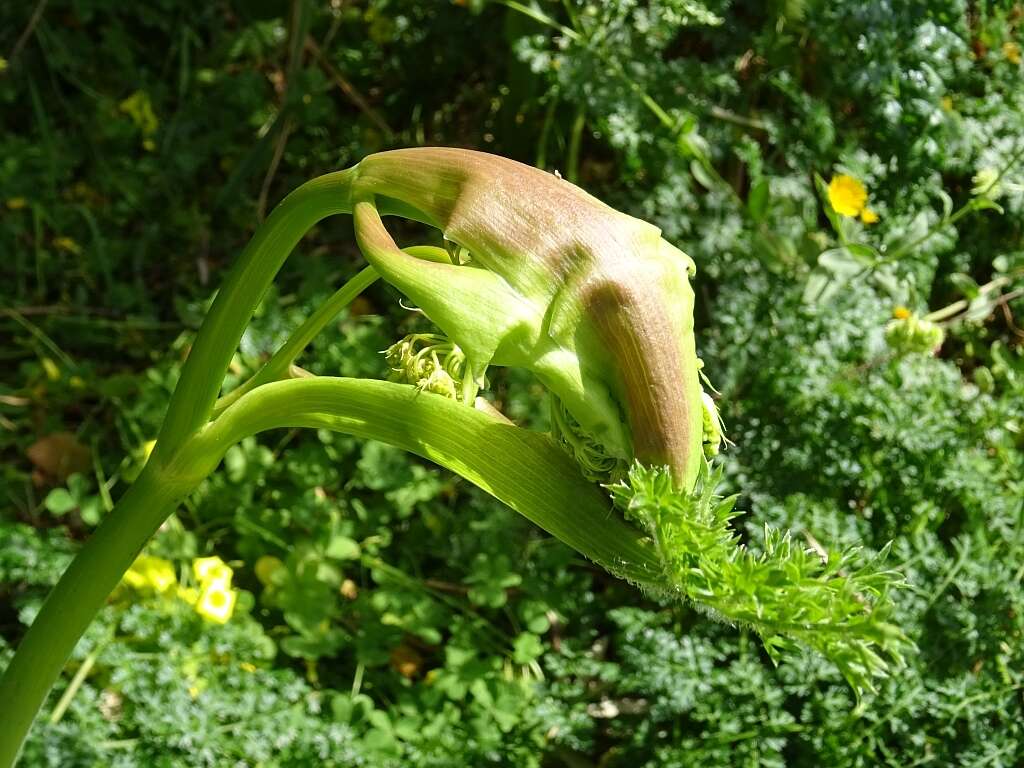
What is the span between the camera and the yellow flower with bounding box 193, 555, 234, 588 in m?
1.43

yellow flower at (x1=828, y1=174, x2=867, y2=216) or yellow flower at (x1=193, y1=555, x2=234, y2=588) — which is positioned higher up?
yellow flower at (x1=828, y1=174, x2=867, y2=216)

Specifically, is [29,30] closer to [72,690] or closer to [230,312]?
[72,690]

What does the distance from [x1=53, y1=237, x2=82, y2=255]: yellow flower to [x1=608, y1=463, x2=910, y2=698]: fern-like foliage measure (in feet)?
5.64

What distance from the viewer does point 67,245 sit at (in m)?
2.00

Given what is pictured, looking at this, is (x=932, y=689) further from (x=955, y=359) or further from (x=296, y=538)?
(x=296, y=538)

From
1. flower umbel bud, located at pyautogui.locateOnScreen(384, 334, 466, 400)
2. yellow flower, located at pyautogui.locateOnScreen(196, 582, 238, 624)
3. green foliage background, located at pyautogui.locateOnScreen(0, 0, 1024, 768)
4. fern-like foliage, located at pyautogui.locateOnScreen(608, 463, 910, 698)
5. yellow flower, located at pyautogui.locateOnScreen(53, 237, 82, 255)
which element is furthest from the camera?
yellow flower, located at pyautogui.locateOnScreen(53, 237, 82, 255)

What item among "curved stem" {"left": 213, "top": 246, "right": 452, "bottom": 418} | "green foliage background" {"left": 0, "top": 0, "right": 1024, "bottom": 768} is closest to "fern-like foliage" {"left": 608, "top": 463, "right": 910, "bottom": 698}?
"curved stem" {"left": 213, "top": 246, "right": 452, "bottom": 418}

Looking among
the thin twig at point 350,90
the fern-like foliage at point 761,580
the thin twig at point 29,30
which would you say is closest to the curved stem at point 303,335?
the fern-like foliage at point 761,580

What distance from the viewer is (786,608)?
1.66 ft

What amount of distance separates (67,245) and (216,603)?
906mm

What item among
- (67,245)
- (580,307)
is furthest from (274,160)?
(580,307)

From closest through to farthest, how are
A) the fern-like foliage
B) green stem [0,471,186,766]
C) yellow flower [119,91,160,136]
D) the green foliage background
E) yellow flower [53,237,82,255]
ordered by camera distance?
the fern-like foliage, green stem [0,471,186,766], the green foliage background, yellow flower [53,237,82,255], yellow flower [119,91,160,136]

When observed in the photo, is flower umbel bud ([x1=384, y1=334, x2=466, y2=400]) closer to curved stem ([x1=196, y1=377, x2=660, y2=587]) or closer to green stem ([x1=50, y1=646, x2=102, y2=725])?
curved stem ([x1=196, y1=377, x2=660, y2=587])

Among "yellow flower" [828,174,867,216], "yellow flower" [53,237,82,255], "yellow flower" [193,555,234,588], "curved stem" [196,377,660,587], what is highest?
"yellow flower" [53,237,82,255]
